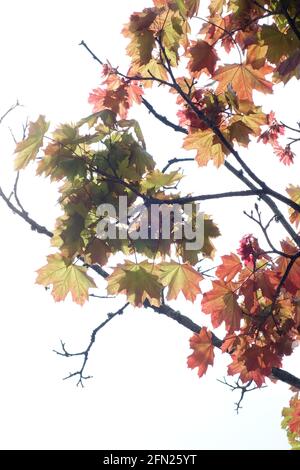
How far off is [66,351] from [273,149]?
2522 mm

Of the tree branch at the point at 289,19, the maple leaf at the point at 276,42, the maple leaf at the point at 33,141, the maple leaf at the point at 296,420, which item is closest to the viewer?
the tree branch at the point at 289,19

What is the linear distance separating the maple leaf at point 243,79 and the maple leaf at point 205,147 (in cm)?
30

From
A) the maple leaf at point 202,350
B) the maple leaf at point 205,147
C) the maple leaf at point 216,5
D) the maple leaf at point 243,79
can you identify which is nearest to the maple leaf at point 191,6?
the maple leaf at point 216,5

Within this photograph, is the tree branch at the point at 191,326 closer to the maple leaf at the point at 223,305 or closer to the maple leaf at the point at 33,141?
the maple leaf at the point at 223,305

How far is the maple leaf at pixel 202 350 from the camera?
296 cm

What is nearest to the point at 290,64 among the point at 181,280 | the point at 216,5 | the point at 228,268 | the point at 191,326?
the point at 216,5

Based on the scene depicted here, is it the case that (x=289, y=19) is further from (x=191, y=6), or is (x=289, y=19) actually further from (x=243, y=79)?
(x=191, y=6)

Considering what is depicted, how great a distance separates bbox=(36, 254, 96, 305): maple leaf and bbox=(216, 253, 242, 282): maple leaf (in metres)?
0.73

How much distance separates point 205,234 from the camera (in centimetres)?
272

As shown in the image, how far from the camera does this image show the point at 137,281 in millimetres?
2594

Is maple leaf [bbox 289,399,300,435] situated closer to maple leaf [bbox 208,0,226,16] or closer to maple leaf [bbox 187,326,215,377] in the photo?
maple leaf [bbox 187,326,215,377]

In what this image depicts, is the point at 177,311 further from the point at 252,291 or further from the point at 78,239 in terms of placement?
the point at 78,239

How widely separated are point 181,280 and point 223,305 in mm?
277

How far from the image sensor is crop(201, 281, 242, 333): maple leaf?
2.75 m
